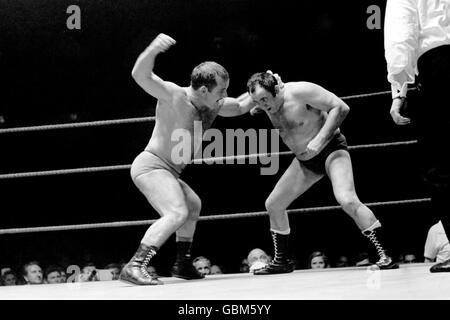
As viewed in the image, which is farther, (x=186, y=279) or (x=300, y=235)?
(x=300, y=235)

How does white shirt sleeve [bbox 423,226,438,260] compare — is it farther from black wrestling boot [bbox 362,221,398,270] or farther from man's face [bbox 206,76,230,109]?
man's face [bbox 206,76,230,109]

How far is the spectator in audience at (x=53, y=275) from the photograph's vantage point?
3.20 m

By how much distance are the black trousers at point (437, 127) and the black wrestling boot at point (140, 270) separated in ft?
2.83

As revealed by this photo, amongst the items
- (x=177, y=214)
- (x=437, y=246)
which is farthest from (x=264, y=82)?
(x=437, y=246)

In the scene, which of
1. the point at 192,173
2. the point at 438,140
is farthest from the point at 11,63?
the point at 438,140

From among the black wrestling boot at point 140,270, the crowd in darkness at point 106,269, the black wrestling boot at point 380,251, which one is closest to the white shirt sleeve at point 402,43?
the black wrestling boot at point 380,251

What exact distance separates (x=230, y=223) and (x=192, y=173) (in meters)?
0.43

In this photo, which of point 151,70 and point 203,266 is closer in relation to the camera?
point 151,70

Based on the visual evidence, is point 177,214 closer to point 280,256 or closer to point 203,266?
point 280,256

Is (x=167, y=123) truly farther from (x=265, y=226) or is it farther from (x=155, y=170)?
(x=265, y=226)

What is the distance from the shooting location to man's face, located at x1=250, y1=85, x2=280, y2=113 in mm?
2225

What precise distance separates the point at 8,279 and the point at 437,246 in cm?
211

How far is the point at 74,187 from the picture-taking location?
3553mm

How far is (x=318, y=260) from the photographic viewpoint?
3152 mm
